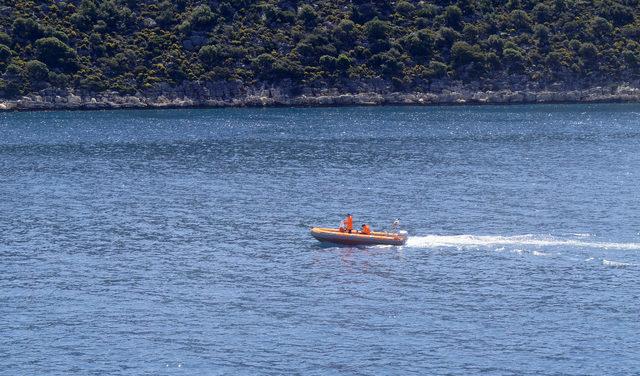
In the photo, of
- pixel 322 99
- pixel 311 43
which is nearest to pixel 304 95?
pixel 322 99

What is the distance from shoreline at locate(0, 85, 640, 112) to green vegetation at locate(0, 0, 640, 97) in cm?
167

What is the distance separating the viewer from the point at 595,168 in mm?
102375

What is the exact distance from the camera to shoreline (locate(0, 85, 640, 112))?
164m

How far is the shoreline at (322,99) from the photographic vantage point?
164375 mm

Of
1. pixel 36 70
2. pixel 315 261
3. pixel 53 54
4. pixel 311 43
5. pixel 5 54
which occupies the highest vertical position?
pixel 311 43

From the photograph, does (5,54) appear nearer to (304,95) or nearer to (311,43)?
(304,95)

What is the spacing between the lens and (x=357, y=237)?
6894 centimetres

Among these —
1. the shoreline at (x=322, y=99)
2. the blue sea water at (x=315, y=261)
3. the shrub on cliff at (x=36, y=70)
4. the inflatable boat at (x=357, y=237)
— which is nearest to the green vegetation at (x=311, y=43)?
the shrub on cliff at (x=36, y=70)

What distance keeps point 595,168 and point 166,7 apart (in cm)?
9585

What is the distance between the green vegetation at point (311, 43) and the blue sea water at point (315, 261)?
4924 centimetres

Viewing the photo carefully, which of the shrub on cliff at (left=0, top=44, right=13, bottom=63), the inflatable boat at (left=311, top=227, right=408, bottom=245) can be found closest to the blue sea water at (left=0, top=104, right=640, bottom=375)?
the inflatable boat at (left=311, top=227, right=408, bottom=245)

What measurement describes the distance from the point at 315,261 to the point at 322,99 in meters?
109

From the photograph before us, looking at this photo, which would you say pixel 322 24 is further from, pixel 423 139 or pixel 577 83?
pixel 423 139

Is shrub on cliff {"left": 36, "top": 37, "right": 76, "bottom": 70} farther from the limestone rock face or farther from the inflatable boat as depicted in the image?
the inflatable boat
